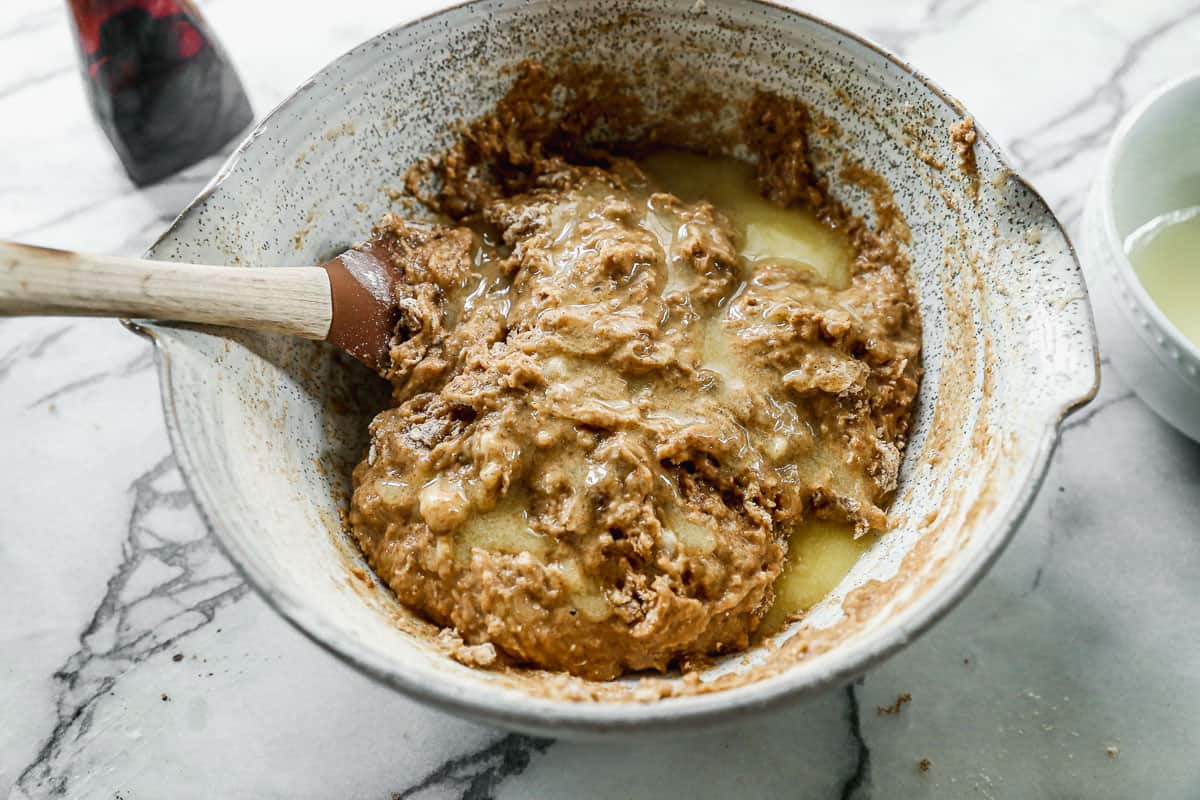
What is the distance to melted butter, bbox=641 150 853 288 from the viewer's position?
193cm

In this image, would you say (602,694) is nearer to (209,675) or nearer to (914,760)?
(914,760)

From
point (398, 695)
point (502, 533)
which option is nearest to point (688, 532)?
point (502, 533)

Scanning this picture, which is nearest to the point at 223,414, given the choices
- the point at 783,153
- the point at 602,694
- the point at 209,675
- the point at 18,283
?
the point at 18,283

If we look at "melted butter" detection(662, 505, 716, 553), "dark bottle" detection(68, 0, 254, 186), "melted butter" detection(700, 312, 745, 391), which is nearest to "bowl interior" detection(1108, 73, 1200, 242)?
"melted butter" detection(700, 312, 745, 391)

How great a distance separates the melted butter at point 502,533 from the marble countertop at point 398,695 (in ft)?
1.15

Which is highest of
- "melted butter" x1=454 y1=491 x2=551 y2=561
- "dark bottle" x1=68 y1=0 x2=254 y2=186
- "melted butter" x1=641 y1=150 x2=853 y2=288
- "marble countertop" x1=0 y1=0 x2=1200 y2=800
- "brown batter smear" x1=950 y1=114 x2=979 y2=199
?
"dark bottle" x1=68 y1=0 x2=254 y2=186

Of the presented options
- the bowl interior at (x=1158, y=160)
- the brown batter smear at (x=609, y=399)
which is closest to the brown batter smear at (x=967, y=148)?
the brown batter smear at (x=609, y=399)

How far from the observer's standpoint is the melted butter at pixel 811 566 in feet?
5.31

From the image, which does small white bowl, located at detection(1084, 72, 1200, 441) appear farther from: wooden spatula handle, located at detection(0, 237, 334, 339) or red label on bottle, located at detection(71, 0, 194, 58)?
red label on bottle, located at detection(71, 0, 194, 58)

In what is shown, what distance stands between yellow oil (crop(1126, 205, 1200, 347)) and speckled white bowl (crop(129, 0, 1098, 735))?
0.53m

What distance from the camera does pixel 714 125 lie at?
201cm

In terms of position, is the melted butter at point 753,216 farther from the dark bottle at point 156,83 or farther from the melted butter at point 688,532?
the dark bottle at point 156,83

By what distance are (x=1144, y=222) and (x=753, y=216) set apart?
2.67 ft

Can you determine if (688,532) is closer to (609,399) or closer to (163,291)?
(609,399)
